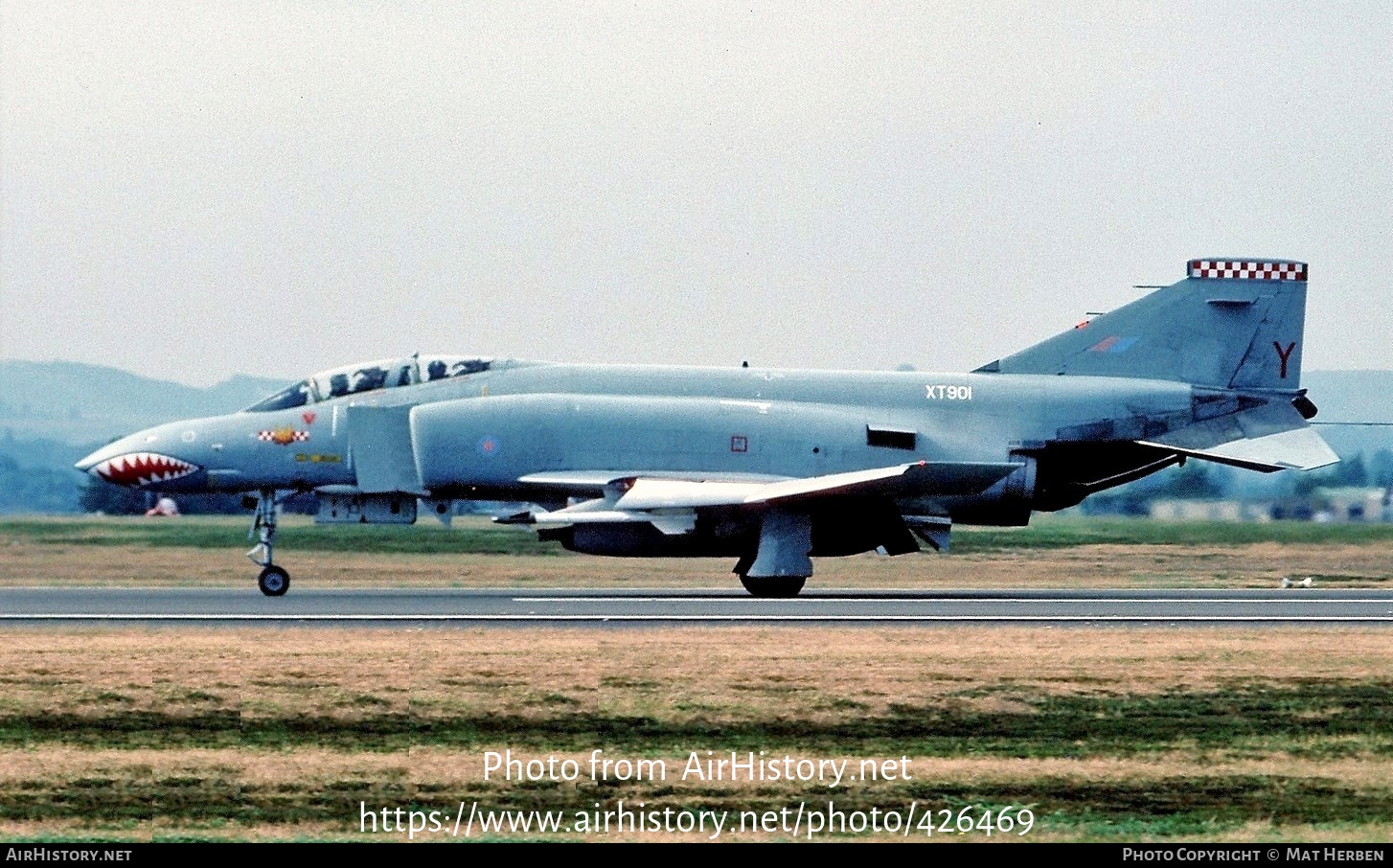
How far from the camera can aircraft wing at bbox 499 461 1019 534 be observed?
22.4 m

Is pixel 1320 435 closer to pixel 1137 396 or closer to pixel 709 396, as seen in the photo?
pixel 1137 396

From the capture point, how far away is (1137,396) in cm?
2619

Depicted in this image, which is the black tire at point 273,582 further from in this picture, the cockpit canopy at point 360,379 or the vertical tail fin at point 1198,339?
the vertical tail fin at point 1198,339

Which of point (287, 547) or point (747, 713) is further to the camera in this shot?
point (287, 547)

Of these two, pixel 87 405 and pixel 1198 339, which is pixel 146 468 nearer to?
pixel 1198 339

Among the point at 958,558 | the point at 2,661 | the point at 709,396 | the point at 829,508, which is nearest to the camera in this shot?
the point at 2,661

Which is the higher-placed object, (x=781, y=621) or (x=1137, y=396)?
(x=1137, y=396)

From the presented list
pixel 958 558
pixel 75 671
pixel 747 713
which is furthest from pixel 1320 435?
pixel 75 671

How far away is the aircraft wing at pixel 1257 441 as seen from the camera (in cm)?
2592

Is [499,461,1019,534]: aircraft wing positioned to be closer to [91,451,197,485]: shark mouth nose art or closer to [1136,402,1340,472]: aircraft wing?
[91,451,197,485]: shark mouth nose art

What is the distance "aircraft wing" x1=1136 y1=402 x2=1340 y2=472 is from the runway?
174 centimetres

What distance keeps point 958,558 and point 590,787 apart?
73.0 feet

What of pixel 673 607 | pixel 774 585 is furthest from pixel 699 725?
pixel 774 585

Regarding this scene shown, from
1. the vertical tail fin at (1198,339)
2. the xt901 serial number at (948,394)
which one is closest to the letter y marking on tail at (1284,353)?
the vertical tail fin at (1198,339)
